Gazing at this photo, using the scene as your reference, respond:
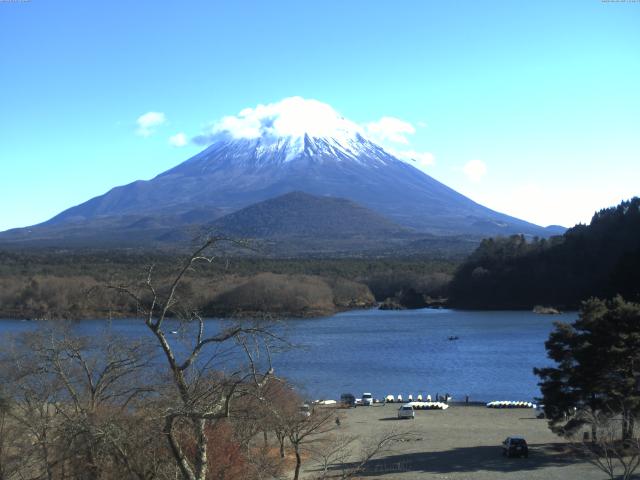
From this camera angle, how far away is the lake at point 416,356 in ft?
78.2

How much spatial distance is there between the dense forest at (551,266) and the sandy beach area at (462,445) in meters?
31.5

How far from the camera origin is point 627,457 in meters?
12.3

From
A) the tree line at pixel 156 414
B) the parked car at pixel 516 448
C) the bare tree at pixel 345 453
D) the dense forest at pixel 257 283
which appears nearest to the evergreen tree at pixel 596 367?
the parked car at pixel 516 448

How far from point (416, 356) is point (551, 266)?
2424 centimetres

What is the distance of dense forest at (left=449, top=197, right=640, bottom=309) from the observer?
50.4m

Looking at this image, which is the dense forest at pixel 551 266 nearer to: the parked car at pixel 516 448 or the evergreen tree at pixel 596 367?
the evergreen tree at pixel 596 367

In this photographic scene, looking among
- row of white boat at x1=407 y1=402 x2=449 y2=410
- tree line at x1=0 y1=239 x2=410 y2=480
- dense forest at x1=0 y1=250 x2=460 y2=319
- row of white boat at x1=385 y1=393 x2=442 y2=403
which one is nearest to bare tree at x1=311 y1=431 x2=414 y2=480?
tree line at x1=0 y1=239 x2=410 y2=480

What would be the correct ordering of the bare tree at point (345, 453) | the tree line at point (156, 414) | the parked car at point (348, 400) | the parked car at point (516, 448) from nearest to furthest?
the tree line at point (156, 414) < the bare tree at point (345, 453) < the parked car at point (516, 448) < the parked car at point (348, 400)

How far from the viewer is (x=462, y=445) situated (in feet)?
50.5

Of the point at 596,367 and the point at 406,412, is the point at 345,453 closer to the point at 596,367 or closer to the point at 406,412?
the point at 596,367

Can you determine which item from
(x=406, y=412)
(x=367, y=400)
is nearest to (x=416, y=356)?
(x=367, y=400)

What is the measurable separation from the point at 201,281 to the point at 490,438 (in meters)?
35.2

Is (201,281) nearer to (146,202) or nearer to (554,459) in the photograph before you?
(554,459)

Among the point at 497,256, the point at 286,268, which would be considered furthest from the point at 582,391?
the point at 286,268
